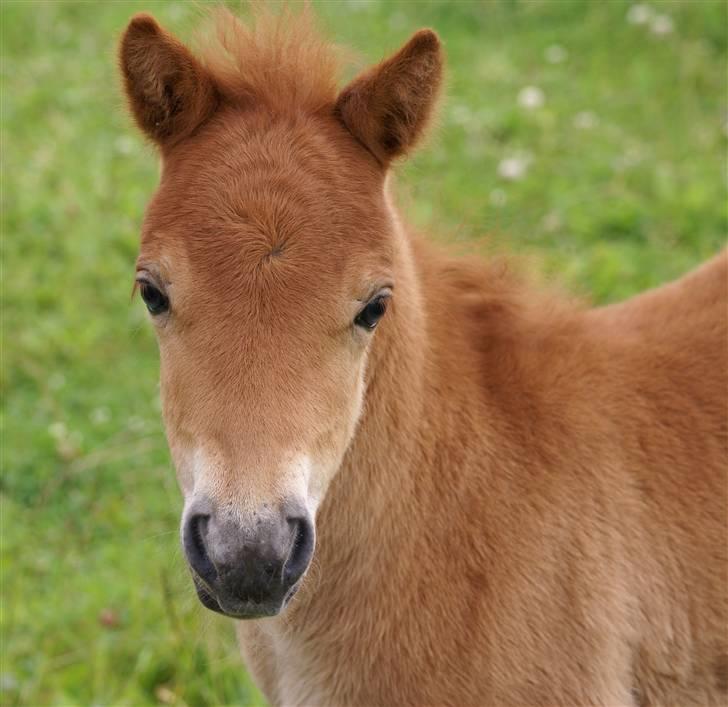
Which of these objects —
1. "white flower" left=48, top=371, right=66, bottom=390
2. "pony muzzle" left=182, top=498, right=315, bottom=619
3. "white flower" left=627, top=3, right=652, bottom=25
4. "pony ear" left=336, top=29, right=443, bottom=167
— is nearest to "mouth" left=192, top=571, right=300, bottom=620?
"pony muzzle" left=182, top=498, right=315, bottom=619

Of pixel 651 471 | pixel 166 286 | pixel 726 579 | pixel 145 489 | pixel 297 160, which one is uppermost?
pixel 297 160

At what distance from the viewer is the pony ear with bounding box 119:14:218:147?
2.66 m

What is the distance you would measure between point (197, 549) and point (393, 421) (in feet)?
2.52

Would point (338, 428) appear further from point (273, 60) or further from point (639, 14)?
point (639, 14)

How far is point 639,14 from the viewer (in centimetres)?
758

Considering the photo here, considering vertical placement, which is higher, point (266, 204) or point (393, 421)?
point (266, 204)

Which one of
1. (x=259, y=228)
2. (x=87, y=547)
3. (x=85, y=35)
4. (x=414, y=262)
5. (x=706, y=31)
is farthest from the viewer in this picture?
(x=85, y=35)

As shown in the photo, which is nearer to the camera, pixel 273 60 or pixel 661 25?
pixel 273 60

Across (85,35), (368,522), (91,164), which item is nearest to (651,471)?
(368,522)

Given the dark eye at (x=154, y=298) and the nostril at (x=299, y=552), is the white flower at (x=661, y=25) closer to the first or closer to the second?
the dark eye at (x=154, y=298)

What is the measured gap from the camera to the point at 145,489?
4.80m

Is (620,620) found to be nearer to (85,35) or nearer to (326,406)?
(326,406)

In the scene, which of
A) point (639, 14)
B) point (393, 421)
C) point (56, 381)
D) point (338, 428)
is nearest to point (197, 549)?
point (338, 428)

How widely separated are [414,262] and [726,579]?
123 cm
